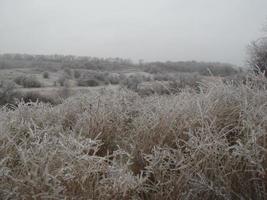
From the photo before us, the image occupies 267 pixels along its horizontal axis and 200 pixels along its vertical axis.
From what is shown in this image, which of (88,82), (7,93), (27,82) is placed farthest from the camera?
(88,82)

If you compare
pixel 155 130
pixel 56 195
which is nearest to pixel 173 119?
pixel 155 130

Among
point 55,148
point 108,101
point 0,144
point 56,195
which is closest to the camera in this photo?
point 56,195

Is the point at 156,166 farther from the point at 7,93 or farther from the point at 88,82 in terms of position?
the point at 88,82

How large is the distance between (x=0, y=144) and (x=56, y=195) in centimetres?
105

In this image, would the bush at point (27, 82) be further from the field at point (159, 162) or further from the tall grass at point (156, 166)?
the tall grass at point (156, 166)

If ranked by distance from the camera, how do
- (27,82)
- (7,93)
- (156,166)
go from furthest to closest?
1. (27,82)
2. (7,93)
3. (156,166)

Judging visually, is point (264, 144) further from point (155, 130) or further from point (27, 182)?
point (27, 182)

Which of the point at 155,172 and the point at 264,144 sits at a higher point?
the point at 264,144

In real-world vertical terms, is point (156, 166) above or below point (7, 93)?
above

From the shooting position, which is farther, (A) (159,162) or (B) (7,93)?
(B) (7,93)

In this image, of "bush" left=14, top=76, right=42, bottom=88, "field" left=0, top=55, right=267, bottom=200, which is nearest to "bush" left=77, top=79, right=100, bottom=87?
"bush" left=14, top=76, right=42, bottom=88

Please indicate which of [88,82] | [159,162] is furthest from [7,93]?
[159,162]

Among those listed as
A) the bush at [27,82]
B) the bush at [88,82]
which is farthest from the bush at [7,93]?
the bush at [88,82]

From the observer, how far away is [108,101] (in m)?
4.40
